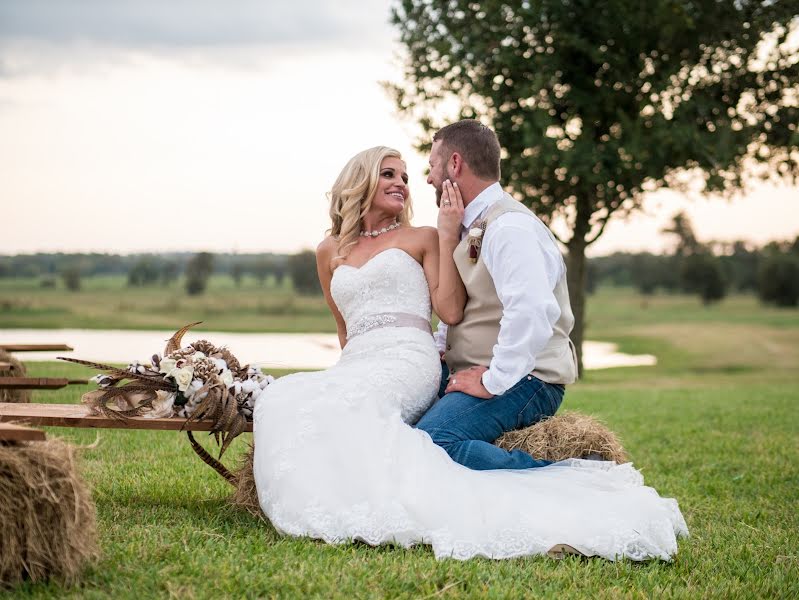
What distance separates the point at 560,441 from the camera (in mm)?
5348

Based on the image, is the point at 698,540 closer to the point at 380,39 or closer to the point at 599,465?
the point at 599,465

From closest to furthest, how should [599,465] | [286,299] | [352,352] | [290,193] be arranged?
1. [599,465]
2. [352,352]
3. [290,193]
4. [286,299]

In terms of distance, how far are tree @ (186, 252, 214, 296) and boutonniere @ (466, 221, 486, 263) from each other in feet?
157

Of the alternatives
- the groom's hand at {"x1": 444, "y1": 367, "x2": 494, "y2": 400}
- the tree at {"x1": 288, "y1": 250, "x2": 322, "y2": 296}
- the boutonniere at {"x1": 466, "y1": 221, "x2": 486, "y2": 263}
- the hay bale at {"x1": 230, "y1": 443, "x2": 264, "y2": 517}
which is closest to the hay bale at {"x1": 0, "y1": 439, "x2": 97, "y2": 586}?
the hay bale at {"x1": 230, "y1": 443, "x2": 264, "y2": 517}

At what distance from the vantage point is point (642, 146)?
602 inches

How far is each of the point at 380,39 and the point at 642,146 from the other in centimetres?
562

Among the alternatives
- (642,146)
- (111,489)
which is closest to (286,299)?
(642,146)

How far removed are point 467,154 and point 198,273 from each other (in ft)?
160

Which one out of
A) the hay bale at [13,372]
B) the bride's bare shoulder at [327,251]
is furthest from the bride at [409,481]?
the hay bale at [13,372]

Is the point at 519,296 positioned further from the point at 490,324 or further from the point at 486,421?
the point at 486,421

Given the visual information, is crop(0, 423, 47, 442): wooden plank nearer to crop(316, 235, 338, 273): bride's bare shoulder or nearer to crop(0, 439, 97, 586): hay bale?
crop(0, 439, 97, 586): hay bale

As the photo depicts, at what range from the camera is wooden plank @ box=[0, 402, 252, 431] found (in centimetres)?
493

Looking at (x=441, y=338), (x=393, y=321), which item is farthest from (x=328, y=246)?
(x=441, y=338)

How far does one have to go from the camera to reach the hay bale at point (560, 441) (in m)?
5.32
